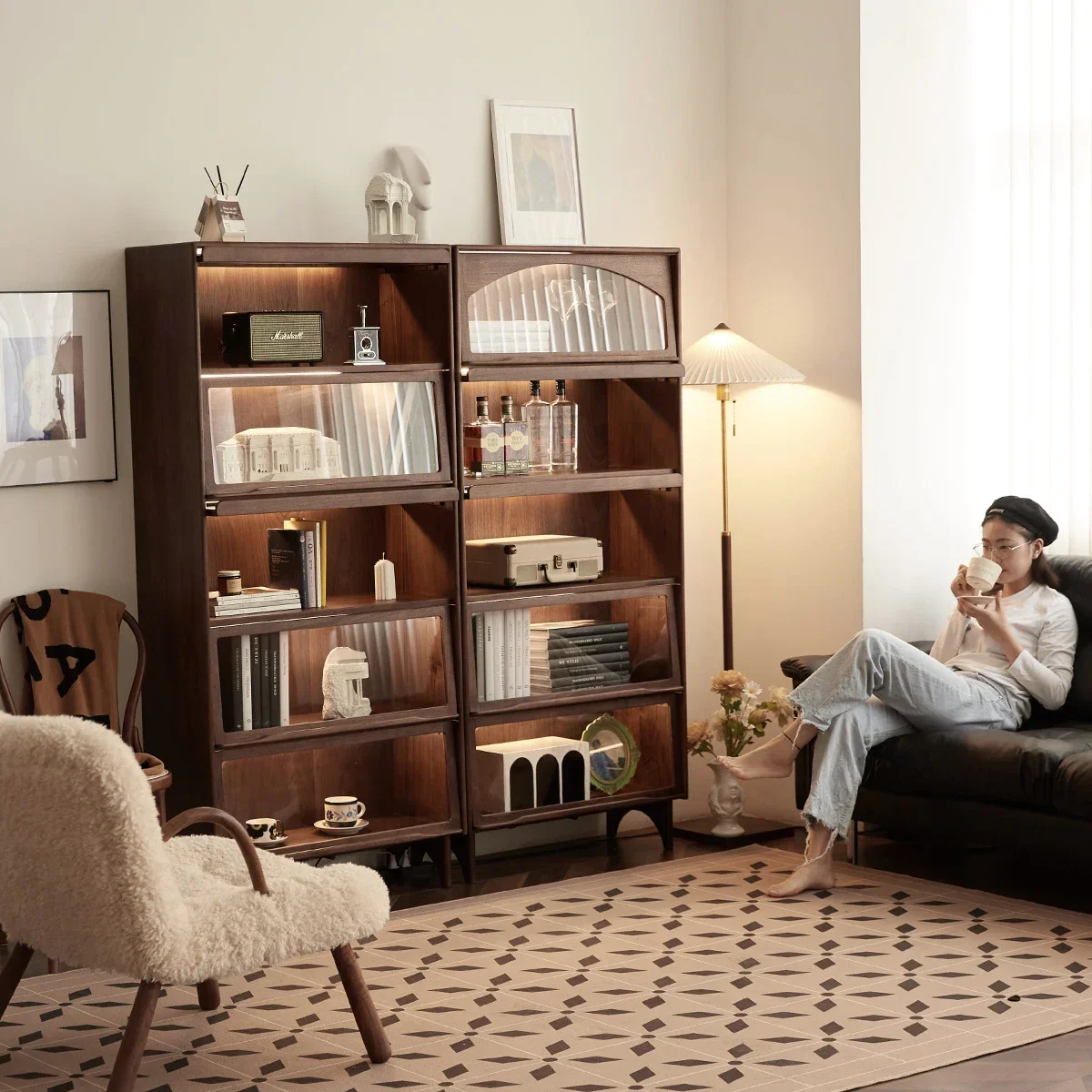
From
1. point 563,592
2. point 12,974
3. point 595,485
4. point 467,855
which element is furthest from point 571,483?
point 12,974

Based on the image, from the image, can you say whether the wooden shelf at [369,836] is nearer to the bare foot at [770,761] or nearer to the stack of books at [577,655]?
the stack of books at [577,655]

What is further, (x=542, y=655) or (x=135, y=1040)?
(x=542, y=655)

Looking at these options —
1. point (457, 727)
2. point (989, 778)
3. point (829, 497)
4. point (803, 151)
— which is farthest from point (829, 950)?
point (803, 151)

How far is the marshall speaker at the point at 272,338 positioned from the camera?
4.61 m

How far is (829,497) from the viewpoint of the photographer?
5.66 metres

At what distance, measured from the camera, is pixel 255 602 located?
15.4ft

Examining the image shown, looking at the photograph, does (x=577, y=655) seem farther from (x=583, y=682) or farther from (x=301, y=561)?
(x=301, y=561)

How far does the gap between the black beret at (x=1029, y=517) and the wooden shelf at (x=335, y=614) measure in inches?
68.6

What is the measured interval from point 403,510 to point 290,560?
0.49 m

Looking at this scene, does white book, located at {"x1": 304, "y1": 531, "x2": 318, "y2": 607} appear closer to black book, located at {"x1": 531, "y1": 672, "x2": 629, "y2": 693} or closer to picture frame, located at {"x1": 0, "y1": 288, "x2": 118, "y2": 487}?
picture frame, located at {"x1": 0, "y1": 288, "x2": 118, "y2": 487}

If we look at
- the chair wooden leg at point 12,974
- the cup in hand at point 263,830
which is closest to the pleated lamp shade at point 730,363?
the cup in hand at point 263,830

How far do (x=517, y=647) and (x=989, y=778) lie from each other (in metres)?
1.46

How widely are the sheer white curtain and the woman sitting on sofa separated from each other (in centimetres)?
53

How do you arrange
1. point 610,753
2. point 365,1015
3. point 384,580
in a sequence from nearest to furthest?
point 365,1015, point 384,580, point 610,753
